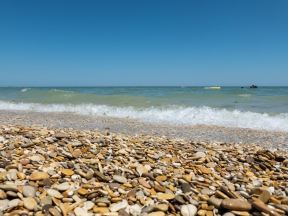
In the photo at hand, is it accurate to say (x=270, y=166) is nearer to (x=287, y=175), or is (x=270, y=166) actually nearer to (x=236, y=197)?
(x=287, y=175)

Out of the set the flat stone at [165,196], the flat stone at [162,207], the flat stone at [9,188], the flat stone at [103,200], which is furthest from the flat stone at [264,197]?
the flat stone at [9,188]

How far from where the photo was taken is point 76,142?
190 inches

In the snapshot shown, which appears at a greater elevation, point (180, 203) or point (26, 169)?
point (26, 169)

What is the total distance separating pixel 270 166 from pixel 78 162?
9.90 ft

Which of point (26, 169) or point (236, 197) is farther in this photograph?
point (26, 169)

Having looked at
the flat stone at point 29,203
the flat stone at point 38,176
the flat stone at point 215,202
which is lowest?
the flat stone at point 215,202

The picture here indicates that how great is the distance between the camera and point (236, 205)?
117 inches

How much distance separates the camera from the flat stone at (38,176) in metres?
3.35

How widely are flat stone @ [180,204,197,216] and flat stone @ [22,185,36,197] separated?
1.54 metres

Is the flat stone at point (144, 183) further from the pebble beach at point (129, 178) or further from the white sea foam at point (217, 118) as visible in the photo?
the white sea foam at point (217, 118)

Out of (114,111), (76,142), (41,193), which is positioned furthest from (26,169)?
(114,111)

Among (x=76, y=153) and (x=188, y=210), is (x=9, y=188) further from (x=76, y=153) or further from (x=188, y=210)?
(x=188, y=210)

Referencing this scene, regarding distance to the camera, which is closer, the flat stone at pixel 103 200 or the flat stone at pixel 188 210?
the flat stone at pixel 188 210

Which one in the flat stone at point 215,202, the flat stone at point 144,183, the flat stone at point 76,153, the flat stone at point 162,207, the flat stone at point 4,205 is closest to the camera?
the flat stone at point 4,205
